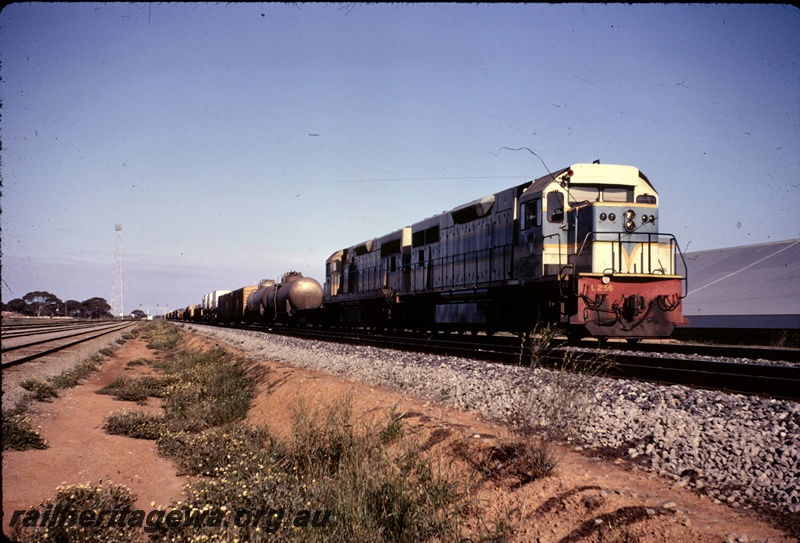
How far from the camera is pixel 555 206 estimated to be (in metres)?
13.0

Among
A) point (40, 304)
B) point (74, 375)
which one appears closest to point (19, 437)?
point (74, 375)

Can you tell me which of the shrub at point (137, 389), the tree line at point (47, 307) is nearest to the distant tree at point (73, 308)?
the tree line at point (47, 307)

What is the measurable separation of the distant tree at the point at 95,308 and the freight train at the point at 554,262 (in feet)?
484

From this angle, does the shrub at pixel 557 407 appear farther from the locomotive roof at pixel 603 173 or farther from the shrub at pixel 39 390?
the shrub at pixel 39 390

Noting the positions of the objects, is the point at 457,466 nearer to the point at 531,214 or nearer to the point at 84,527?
the point at 84,527

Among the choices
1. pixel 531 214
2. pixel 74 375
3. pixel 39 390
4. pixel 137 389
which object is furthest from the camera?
pixel 74 375

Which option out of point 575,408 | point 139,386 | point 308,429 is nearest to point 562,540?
point 575,408

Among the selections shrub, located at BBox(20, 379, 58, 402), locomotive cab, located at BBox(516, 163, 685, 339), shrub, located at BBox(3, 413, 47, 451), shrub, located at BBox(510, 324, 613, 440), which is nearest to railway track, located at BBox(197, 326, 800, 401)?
shrub, located at BBox(510, 324, 613, 440)

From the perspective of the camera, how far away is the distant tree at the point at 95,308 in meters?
146

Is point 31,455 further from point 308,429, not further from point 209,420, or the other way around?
point 308,429

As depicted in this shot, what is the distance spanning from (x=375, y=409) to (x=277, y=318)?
30595mm

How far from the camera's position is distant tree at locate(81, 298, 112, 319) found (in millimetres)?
145600

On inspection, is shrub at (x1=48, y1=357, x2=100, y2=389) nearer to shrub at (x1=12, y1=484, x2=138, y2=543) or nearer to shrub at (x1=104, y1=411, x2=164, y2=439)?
shrub at (x1=104, y1=411, x2=164, y2=439)

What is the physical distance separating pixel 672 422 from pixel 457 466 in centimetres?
224
